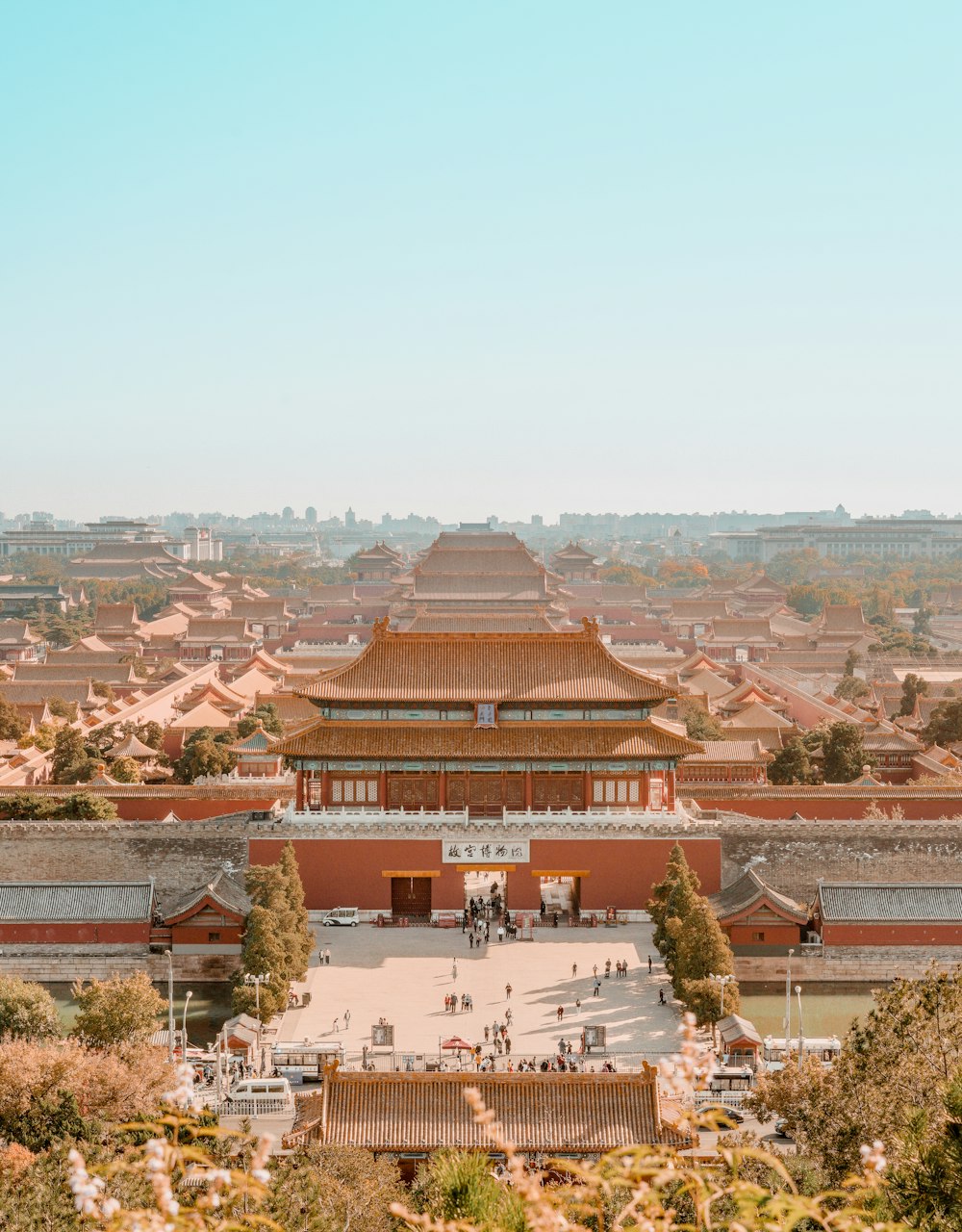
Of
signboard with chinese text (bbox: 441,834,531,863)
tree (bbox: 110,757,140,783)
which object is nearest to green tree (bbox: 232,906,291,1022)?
signboard with chinese text (bbox: 441,834,531,863)

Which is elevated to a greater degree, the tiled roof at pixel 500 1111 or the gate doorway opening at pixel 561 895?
the tiled roof at pixel 500 1111

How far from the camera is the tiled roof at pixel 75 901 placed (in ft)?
98.4

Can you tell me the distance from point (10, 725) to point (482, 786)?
25.2 meters

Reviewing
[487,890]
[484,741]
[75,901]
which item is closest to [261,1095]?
[75,901]

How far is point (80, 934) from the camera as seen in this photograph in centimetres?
2997

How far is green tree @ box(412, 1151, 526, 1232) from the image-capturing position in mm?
12289

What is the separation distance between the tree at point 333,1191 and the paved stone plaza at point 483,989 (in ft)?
26.8

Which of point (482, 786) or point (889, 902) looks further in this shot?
point (482, 786)

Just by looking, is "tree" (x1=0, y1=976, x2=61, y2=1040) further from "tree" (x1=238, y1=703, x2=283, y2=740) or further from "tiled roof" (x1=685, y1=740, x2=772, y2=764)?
"tiled roof" (x1=685, y1=740, x2=772, y2=764)

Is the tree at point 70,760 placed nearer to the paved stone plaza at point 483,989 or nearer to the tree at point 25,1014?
the paved stone plaza at point 483,989

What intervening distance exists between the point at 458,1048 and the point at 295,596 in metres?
83.2

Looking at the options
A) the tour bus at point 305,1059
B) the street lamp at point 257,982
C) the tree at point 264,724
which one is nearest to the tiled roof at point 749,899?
the tour bus at point 305,1059

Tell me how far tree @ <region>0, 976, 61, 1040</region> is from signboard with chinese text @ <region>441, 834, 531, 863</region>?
406 inches

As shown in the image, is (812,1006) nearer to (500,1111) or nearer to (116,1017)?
(500,1111)
